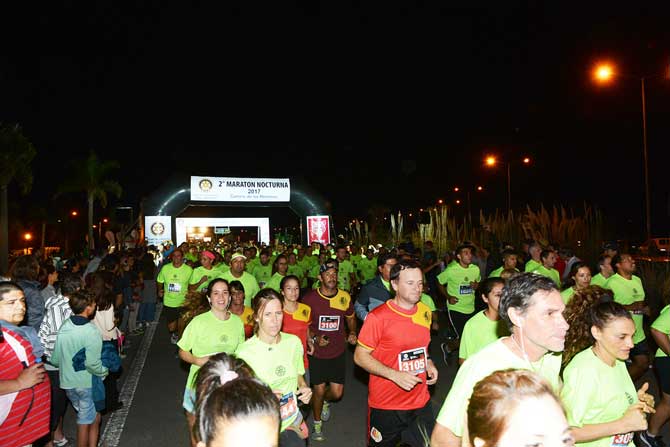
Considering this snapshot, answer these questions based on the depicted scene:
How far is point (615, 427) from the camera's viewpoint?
2.98 metres

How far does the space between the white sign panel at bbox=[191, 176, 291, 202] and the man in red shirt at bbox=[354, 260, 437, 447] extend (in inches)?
927

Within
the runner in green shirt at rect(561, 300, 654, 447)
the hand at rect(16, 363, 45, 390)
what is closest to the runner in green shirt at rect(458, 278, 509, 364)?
the runner in green shirt at rect(561, 300, 654, 447)

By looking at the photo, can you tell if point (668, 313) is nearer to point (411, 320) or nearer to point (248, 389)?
point (411, 320)

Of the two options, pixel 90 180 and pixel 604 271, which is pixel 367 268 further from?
pixel 90 180

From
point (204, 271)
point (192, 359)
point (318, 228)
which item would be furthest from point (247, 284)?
point (318, 228)

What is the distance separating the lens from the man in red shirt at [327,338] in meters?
6.50

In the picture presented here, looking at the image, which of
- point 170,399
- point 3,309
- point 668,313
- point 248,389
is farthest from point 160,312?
point 248,389

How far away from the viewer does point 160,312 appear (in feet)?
54.7

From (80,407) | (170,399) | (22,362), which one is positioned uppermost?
(22,362)

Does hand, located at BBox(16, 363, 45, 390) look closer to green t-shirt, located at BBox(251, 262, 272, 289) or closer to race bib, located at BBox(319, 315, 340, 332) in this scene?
race bib, located at BBox(319, 315, 340, 332)

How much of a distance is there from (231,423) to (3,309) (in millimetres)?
3364

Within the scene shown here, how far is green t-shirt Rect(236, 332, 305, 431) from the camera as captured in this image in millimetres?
4133

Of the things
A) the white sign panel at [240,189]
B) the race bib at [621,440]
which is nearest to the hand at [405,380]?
the race bib at [621,440]

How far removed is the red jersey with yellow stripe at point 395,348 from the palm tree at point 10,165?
2619 cm
